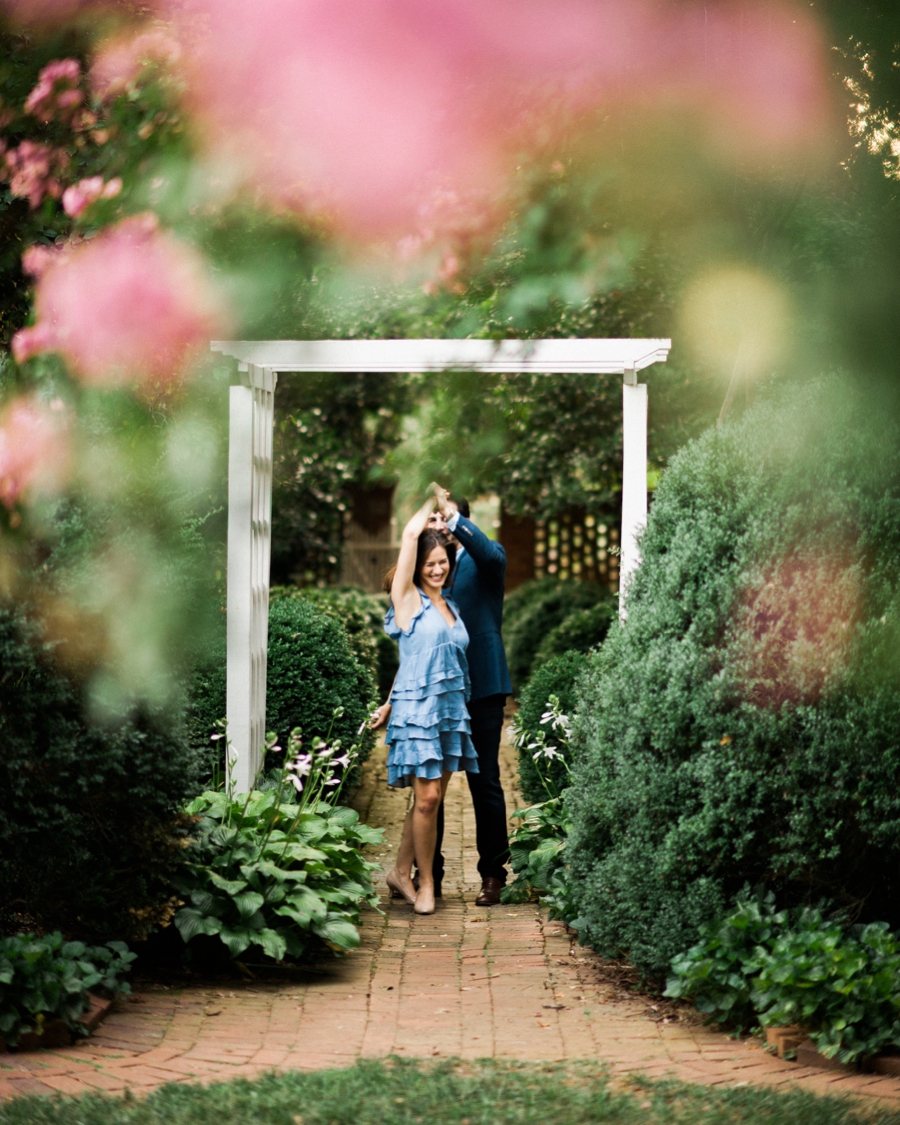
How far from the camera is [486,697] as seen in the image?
5.38 metres

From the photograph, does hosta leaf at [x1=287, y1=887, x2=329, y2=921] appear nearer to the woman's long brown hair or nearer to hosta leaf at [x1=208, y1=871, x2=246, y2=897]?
hosta leaf at [x1=208, y1=871, x2=246, y2=897]

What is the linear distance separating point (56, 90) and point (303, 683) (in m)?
3.68

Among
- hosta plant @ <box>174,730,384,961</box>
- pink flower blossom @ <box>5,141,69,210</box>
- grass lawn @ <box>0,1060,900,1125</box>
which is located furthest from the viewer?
hosta plant @ <box>174,730,384,961</box>

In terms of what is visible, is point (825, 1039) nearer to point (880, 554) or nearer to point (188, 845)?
point (880, 554)

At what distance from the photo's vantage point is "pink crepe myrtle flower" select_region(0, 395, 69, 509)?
9.96 ft

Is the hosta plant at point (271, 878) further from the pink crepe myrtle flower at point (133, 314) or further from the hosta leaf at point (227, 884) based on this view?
the pink crepe myrtle flower at point (133, 314)

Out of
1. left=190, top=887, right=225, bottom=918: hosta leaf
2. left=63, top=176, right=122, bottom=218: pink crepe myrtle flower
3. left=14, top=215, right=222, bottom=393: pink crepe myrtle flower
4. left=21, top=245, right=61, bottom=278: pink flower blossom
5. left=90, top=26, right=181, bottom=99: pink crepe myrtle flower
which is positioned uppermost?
left=90, top=26, right=181, bottom=99: pink crepe myrtle flower

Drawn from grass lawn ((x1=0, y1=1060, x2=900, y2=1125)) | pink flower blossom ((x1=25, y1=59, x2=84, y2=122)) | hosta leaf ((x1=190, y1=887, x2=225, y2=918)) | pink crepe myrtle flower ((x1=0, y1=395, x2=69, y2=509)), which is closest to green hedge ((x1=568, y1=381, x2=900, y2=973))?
grass lawn ((x1=0, y1=1060, x2=900, y2=1125))

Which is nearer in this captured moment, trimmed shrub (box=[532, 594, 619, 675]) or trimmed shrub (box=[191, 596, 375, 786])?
trimmed shrub (box=[191, 596, 375, 786])

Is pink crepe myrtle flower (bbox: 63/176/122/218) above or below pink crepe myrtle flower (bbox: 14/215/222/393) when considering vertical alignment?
above

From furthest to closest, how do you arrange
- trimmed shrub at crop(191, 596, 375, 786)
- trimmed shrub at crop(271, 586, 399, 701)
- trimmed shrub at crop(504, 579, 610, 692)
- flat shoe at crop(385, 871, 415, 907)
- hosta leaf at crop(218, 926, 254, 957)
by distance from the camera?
trimmed shrub at crop(504, 579, 610, 692)
trimmed shrub at crop(271, 586, 399, 701)
trimmed shrub at crop(191, 596, 375, 786)
flat shoe at crop(385, 871, 415, 907)
hosta leaf at crop(218, 926, 254, 957)

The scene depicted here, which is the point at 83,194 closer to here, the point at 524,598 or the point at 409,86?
the point at 409,86

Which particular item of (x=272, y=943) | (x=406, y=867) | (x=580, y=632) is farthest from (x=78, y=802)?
(x=580, y=632)

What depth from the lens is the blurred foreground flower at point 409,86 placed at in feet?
8.85
